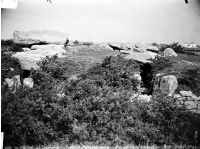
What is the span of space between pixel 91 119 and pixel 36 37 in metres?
11.1

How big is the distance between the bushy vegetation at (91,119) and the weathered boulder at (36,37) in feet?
30.9

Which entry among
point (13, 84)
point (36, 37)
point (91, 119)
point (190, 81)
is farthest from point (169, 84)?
point (36, 37)

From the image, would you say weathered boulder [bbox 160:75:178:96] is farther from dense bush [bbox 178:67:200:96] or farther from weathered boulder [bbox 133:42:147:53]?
weathered boulder [bbox 133:42:147:53]

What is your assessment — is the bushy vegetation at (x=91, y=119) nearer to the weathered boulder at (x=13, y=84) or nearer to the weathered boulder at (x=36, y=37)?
the weathered boulder at (x=13, y=84)

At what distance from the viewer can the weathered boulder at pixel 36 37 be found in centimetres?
1516

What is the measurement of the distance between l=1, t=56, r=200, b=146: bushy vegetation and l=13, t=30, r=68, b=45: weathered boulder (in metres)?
9.43

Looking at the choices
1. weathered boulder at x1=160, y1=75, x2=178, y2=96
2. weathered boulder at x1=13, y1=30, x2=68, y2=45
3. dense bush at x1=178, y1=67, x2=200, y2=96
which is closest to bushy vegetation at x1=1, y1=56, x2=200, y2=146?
weathered boulder at x1=160, y1=75, x2=178, y2=96

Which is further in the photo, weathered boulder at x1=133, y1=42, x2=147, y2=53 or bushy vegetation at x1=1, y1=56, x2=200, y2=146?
weathered boulder at x1=133, y1=42, x2=147, y2=53

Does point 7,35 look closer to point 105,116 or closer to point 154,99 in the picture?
point 105,116

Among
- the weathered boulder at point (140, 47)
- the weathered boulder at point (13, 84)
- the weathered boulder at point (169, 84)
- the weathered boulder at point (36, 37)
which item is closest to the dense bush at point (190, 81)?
the weathered boulder at point (169, 84)

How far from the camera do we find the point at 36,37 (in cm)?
1527

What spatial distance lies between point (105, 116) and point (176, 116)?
2.21 m

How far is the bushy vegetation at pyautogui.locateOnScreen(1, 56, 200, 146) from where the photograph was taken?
512 cm

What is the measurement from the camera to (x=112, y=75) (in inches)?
348
